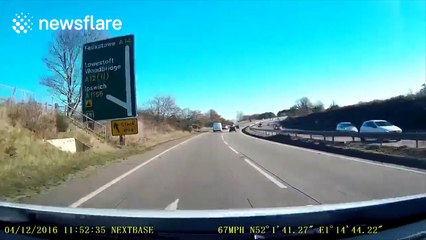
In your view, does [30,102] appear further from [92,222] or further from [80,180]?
[92,222]

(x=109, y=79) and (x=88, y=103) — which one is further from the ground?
(x=109, y=79)

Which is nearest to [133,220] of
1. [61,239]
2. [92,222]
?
[92,222]

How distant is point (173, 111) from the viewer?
119 metres

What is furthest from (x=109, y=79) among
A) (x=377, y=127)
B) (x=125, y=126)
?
(x=377, y=127)

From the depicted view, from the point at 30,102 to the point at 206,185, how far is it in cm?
1451

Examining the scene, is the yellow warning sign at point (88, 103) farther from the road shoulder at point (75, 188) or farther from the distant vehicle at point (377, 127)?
the distant vehicle at point (377, 127)

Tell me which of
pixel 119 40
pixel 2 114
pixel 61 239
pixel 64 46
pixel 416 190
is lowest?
pixel 416 190

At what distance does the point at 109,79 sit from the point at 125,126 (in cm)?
283

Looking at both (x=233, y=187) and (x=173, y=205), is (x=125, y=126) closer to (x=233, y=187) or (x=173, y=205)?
(x=233, y=187)

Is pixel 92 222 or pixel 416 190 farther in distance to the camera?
pixel 416 190

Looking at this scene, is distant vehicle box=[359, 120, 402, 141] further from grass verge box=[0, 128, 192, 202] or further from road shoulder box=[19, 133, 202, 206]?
road shoulder box=[19, 133, 202, 206]

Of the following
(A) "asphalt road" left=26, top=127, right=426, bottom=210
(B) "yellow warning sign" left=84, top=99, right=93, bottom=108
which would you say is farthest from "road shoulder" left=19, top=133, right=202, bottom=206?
(B) "yellow warning sign" left=84, top=99, right=93, bottom=108

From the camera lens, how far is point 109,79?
24344 millimetres

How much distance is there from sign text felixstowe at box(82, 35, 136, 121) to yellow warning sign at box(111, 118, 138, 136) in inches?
12.6
